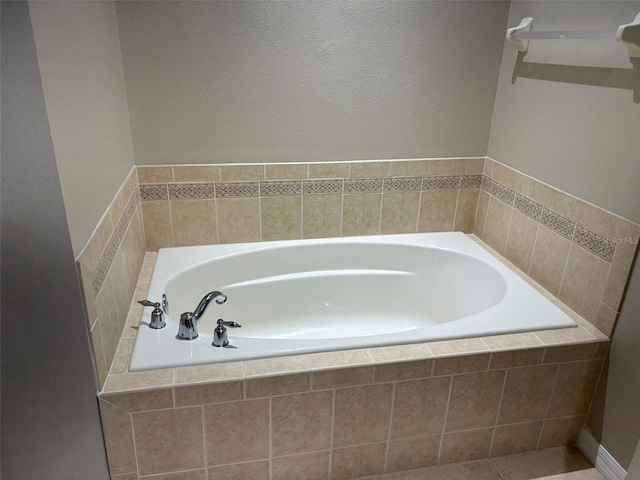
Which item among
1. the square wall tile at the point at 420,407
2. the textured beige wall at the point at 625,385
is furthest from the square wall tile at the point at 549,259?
the square wall tile at the point at 420,407

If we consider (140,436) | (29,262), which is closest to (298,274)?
(140,436)

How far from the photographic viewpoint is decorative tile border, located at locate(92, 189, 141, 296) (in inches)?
55.6

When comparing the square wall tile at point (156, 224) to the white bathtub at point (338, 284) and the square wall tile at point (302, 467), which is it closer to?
the white bathtub at point (338, 284)

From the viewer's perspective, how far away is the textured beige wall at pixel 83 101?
1.14 meters

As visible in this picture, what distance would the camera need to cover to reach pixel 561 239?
1.91 m

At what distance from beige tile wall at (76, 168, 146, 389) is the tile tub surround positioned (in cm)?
8

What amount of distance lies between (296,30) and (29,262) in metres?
1.42

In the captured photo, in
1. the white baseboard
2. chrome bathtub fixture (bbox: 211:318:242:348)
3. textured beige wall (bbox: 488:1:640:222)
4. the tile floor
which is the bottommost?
the tile floor

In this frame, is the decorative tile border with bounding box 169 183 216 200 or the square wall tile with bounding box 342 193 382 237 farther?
the square wall tile with bounding box 342 193 382 237

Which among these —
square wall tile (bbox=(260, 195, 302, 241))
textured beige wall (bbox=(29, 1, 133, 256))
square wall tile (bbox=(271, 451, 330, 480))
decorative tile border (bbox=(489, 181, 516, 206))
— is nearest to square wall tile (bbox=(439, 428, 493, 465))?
square wall tile (bbox=(271, 451, 330, 480))

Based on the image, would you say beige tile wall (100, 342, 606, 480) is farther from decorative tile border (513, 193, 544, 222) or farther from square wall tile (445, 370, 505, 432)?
decorative tile border (513, 193, 544, 222)

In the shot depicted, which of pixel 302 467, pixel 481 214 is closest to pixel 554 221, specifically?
pixel 481 214

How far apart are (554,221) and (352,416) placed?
1.13 metres

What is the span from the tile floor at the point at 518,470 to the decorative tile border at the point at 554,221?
0.78 metres
